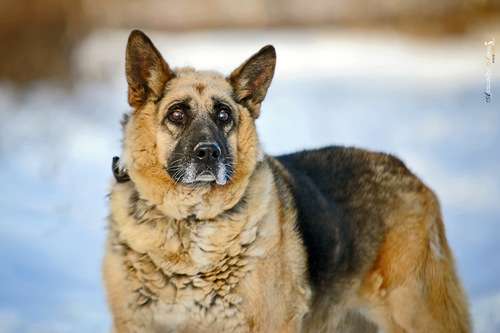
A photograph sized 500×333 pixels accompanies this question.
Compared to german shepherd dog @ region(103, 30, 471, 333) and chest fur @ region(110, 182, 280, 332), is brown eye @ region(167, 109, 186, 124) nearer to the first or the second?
german shepherd dog @ region(103, 30, 471, 333)

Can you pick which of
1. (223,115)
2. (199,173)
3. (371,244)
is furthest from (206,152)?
(371,244)

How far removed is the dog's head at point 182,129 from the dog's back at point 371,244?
1.55 ft

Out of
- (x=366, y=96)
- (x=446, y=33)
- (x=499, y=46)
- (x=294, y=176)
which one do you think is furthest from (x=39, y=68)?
(x=294, y=176)

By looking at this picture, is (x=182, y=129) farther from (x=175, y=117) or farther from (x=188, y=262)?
(x=188, y=262)

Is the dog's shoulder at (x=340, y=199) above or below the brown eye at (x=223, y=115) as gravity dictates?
below

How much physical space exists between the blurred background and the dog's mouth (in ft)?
15.0

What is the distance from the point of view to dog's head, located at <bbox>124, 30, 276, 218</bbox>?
4.45 metres

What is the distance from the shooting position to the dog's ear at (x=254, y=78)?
486 centimetres

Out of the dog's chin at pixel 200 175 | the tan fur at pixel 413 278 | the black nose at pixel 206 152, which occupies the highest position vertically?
the black nose at pixel 206 152

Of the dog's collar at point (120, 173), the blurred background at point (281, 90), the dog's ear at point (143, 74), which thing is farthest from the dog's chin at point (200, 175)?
the blurred background at point (281, 90)

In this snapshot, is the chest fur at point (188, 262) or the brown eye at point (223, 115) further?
the brown eye at point (223, 115)

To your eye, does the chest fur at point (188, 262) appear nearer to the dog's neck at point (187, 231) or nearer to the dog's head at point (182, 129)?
the dog's neck at point (187, 231)

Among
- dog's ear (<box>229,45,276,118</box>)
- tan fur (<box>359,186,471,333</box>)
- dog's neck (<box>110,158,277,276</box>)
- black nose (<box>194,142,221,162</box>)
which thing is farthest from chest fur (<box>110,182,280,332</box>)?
tan fur (<box>359,186,471,333</box>)

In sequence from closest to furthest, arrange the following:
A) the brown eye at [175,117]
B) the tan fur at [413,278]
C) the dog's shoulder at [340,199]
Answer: the brown eye at [175,117] < the dog's shoulder at [340,199] < the tan fur at [413,278]
